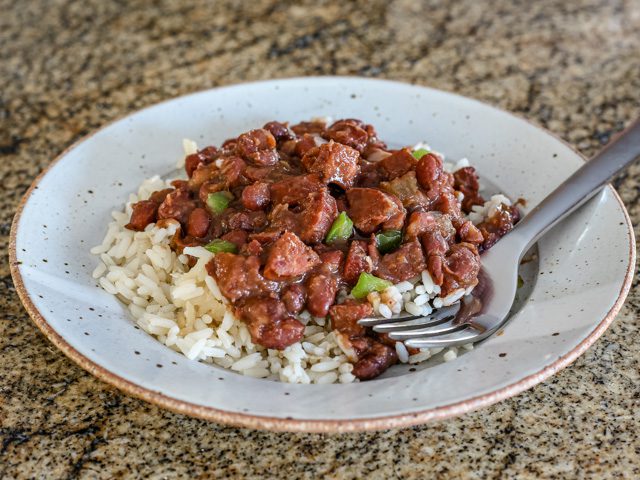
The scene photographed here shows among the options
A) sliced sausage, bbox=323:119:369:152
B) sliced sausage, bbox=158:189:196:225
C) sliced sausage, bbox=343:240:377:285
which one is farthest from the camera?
sliced sausage, bbox=323:119:369:152

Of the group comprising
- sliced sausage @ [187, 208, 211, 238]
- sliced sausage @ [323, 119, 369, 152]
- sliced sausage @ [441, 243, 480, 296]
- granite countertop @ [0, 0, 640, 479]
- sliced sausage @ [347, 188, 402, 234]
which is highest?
sliced sausage @ [323, 119, 369, 152]

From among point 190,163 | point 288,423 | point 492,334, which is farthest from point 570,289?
point 190,163

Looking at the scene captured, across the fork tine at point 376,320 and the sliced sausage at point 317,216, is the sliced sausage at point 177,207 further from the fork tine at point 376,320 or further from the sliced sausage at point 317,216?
the fork tine at point 376,320

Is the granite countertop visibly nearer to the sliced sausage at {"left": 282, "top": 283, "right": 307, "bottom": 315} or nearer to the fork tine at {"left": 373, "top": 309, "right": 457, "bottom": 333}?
the fork tine at {"left": 373, "top": 309, "right": 457, "bottom": 333}

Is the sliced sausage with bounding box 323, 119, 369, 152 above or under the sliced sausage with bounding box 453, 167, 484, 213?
above

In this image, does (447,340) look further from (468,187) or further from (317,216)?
(468,187)

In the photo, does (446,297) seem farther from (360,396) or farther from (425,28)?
(425,28)

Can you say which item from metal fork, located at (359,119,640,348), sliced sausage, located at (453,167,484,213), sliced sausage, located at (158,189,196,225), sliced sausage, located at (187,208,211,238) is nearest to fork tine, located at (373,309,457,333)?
metal fork, located at (359,119,640,348)
